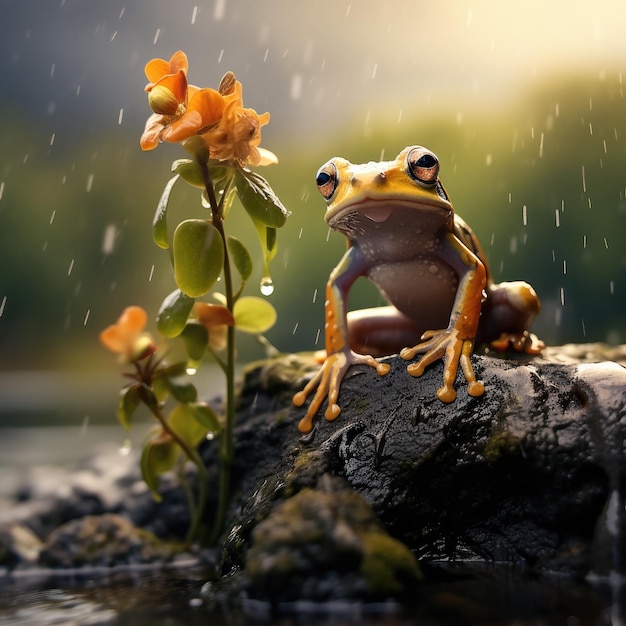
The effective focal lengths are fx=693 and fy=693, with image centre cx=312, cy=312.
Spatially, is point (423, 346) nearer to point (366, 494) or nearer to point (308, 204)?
point (366, 494)

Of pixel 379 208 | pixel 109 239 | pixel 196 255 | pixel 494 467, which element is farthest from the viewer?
pixel 109 239

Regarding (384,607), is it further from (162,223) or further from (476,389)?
(162,223)

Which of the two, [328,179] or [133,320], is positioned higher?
[328,179]

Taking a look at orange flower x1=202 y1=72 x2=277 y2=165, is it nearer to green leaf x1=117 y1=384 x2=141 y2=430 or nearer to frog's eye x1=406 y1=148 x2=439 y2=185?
frog's eye x1=406 y1=148 x2=439 y2=185

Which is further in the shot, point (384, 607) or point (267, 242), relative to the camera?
point (267, 242)

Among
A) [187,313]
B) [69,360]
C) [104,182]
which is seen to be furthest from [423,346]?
[104,182]

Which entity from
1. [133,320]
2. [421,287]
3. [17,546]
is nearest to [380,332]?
[421,287]

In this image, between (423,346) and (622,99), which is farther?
(622,99)

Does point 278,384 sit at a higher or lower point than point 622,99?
lower
